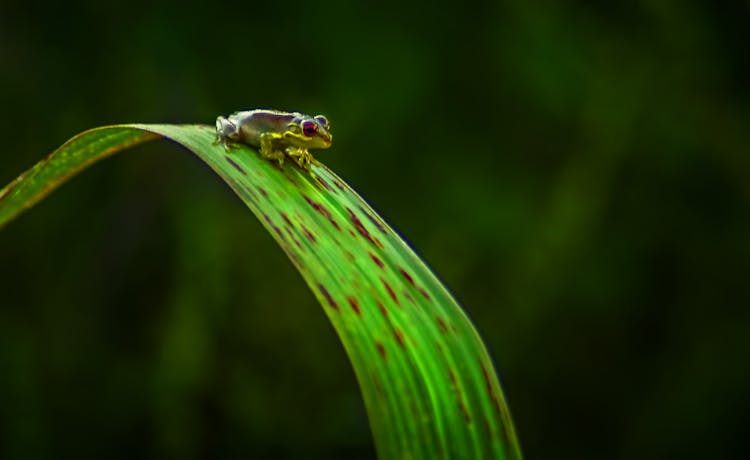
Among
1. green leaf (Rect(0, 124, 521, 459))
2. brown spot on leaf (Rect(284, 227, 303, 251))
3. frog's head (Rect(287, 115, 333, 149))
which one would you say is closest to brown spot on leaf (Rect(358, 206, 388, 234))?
green leaf (Rect(0, 124, 521, 459))

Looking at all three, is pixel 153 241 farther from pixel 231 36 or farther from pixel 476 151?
pixel 476 151

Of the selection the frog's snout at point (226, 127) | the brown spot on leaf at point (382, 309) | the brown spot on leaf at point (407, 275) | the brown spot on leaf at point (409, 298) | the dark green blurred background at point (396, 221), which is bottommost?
the brown spot on leaf at point (382, 309)

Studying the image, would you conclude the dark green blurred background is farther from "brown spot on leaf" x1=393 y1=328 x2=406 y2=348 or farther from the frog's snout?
"brown spot on leaf" x1=393 y1=328 x2=406 y2=348

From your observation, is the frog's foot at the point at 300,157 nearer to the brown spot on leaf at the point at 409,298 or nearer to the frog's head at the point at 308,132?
the frog's head at the point at 308,132

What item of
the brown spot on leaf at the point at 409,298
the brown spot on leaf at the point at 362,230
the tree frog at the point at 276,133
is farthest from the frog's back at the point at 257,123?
the brown spot on leaf at the point at 409,298

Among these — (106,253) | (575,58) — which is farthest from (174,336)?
(575,58)

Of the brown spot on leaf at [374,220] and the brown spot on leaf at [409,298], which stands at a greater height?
the brown spot on leaf at [374,220]
